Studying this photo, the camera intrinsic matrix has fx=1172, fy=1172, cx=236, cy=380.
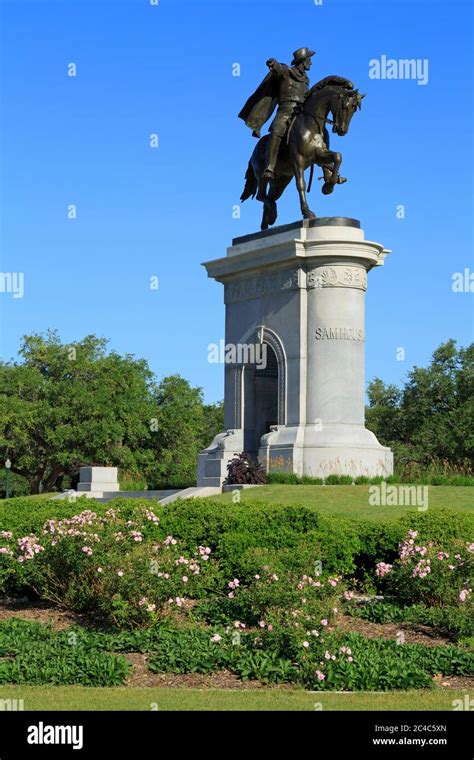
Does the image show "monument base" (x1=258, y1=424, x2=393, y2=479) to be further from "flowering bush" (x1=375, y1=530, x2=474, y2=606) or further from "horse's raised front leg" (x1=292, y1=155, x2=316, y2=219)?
"flowering bush" (x1=375, y1=530, x2=474, y2=606)

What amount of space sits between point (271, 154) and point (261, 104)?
1.58 metres

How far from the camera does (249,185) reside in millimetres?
33250

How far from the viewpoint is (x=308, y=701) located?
33.2ft

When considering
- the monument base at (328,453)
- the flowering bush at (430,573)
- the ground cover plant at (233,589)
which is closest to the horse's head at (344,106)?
the monument base at (328,453)

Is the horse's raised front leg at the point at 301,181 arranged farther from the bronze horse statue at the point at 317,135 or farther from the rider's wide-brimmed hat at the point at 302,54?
the rider's wide-brimmed hat at the point at 302,54

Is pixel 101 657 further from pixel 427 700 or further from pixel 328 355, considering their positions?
pixel 328 355

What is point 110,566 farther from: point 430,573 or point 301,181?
point 301,181

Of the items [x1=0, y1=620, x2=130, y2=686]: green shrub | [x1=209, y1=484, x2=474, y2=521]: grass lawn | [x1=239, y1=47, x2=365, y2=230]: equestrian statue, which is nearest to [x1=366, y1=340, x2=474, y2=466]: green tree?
[x1=239, y1=47, x2=365, y2=230]: equestrian statue

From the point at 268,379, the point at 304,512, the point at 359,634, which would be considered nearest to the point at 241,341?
the point at 268,379

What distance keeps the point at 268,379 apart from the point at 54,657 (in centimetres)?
2198

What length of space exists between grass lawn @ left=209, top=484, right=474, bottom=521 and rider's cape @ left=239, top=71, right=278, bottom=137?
1052 centimetres

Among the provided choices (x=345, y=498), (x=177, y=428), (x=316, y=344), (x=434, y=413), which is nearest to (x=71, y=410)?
(x=177, y=428)

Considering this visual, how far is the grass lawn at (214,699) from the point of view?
9836 mm

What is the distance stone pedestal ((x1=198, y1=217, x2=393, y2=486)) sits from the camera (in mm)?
28953
